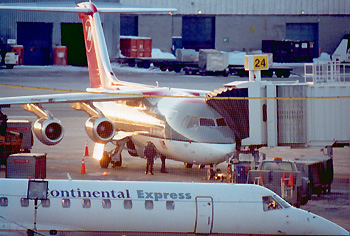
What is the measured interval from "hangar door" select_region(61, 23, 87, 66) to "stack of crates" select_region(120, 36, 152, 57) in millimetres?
5098

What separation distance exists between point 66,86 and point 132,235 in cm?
4865

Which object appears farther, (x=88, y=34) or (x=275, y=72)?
(x=275, y=72)

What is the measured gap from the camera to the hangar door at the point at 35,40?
93312 mm

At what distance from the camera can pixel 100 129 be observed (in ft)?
105

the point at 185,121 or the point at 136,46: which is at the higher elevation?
the point at 136,46

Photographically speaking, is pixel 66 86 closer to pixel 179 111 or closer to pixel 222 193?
pixel 179 111

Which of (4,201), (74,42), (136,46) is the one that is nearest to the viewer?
(4,201)

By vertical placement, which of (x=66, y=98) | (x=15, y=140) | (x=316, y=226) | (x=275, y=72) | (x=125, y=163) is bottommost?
(x=125, y=163)

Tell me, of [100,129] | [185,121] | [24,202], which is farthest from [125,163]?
[24,202]

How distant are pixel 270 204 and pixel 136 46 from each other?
7437cm

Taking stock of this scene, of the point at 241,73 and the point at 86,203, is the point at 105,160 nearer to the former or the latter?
the point at 86,203

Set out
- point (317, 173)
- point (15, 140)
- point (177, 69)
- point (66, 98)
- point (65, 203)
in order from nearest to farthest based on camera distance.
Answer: point (65, 203), point (317, 173), point (66, 98), point (15, 140), point (177, 69)

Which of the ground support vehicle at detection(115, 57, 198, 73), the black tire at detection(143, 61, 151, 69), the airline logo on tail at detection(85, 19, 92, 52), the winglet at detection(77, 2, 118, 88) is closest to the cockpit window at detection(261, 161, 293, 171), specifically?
the winglet at detection(77, 2, 118, 88)

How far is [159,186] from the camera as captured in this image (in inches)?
791
